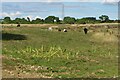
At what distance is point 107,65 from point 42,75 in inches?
282

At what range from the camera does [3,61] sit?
20984 mm

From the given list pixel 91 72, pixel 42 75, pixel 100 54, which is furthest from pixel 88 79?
pixel 100 54

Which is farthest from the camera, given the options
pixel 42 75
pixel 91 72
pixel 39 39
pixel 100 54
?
pixel 39 39

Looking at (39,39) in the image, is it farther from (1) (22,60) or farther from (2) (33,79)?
(2) (33,79)

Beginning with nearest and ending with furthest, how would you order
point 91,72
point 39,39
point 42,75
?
point 42,75
point 91,72
point 39,39

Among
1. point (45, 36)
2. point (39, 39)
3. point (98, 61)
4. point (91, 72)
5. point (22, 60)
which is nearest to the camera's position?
point (91, 72)

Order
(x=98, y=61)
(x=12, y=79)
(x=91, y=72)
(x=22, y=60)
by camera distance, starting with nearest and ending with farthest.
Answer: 1. (x=12, y=79)
2. (x=91, y=72)
3. (x=22, y=60)
4. (x=98, y=61)

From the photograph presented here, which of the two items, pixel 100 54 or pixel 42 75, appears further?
pixel 100 54

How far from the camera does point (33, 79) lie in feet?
52.9

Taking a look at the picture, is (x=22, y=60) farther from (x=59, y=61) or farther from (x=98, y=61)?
(x=98, y=61)

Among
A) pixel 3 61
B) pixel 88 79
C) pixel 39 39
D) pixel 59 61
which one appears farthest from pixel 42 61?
pixel 39 39

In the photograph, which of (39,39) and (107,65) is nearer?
(107,65)

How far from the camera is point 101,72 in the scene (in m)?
20.6

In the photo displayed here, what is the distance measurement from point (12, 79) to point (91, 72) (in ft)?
19.8
